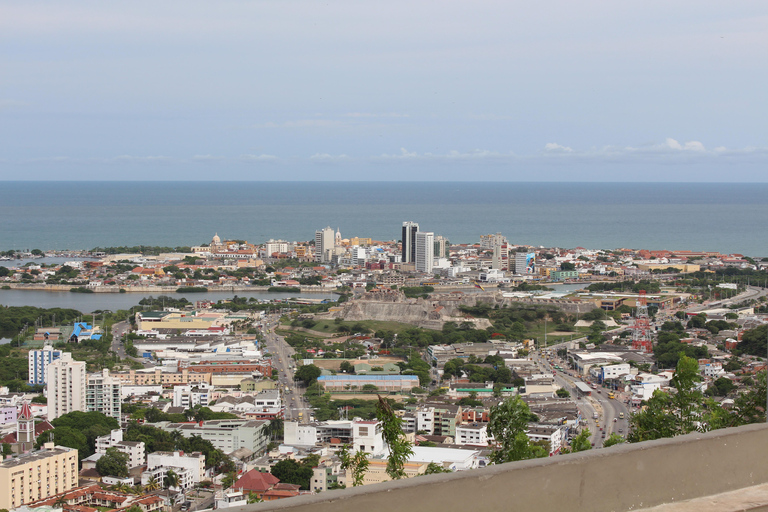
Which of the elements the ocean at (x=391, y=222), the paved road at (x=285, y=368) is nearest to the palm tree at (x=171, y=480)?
the paved road at (x=285, y=368)

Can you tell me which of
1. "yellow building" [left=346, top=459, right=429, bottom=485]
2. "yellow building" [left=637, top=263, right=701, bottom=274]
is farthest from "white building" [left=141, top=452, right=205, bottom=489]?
"yellow building" [left=637, top=263, right=701, bottom=274]

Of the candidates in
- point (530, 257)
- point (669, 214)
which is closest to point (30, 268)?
point (530, 257)

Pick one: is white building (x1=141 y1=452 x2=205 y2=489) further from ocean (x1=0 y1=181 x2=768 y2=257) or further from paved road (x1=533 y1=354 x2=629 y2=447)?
ocean (x1=0 y1=181 x2=768 y2=257)

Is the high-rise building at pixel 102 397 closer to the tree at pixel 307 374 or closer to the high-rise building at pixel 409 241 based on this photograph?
the tree at pixel 307 374

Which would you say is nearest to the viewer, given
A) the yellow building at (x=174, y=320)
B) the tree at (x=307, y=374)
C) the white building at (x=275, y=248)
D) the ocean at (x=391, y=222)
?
the tree at (x=307, y=374)

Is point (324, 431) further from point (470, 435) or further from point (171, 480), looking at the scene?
point (171, 480)

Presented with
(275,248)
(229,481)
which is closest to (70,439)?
(229,481)
